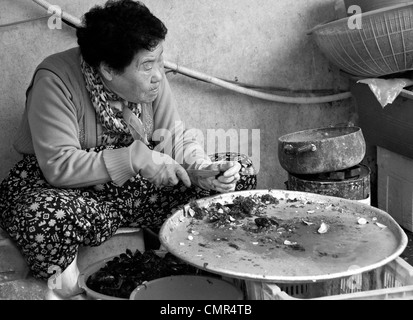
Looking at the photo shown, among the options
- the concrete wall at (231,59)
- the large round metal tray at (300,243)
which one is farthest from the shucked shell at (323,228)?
the concrete wall at (231,59)

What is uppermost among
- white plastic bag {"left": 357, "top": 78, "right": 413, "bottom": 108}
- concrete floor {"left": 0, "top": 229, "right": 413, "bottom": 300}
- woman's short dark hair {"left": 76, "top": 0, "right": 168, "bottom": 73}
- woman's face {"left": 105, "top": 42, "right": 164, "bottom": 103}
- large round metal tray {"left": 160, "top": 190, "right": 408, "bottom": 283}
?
woman's short dark hair {"left": 76, "top": 0, "right": 168, "bottom": 73}

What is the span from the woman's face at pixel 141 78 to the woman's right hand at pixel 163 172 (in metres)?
0.28

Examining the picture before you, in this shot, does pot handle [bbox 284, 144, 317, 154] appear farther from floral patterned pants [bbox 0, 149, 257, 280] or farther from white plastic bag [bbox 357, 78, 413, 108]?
white plastic bag [bbox 357, 78, 413, 108]

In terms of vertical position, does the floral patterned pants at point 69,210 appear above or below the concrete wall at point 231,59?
below

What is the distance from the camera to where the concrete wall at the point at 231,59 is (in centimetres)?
362

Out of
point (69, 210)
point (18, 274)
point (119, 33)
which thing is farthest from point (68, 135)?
point (18, 274)

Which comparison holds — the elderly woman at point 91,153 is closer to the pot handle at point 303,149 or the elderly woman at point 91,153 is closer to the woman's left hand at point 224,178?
the woman's left hand at point 224,178

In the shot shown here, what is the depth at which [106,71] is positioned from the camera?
3016 millimetres

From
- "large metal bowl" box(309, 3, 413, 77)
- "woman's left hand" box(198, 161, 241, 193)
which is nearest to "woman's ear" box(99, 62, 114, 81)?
"woman's left hand" box(198, 161, 241, 193)

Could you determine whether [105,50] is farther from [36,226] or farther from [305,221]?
[305,221]

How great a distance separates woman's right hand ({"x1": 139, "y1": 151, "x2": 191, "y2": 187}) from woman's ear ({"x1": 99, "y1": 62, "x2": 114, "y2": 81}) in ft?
1.28

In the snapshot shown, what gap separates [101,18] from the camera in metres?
2.94

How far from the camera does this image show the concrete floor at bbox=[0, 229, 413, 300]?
2.93m
